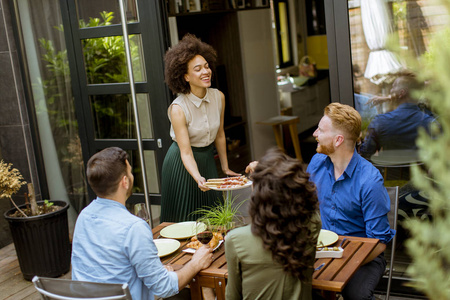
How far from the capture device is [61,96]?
461 centimetres

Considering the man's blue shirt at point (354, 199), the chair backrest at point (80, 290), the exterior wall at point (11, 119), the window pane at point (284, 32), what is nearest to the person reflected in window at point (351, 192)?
the man's blue shirt at point (354, 199)

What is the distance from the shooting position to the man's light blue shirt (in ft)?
6.48

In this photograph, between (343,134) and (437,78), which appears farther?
(343,134)

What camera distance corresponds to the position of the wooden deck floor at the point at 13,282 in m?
3.71

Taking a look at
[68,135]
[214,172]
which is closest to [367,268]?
[214,172]

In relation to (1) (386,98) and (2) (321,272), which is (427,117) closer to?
(1) (386,98)

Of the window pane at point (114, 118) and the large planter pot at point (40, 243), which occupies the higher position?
the window pane at point (114, 118)

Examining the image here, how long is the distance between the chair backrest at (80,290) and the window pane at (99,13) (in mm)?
2431

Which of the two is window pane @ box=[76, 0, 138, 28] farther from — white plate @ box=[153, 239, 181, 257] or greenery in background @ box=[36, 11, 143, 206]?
white plate @ box=[153, 239, 181, 257]

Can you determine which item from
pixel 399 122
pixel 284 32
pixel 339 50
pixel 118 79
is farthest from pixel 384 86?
pixel 284 32

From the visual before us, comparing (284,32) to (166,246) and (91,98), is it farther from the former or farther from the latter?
(166,246)

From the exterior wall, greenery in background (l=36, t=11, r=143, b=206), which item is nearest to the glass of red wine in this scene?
greenery in background (l=36, t=11, r=143, b=206)

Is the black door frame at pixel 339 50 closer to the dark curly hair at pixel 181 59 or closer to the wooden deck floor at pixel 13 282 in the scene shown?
the dark curly hair at pixel 181 59

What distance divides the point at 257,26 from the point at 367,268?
480cm
